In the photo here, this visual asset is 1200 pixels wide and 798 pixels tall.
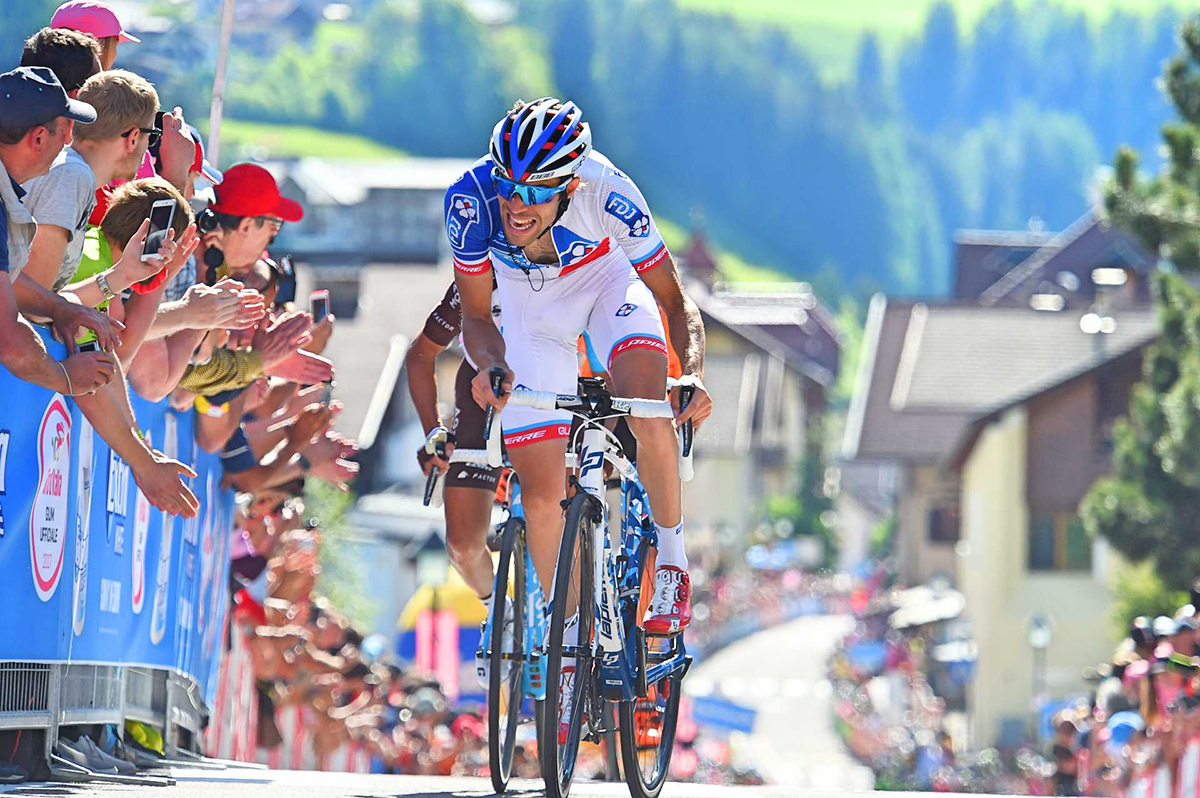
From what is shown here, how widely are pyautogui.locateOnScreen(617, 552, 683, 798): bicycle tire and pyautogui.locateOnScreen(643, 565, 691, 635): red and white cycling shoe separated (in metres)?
0.06

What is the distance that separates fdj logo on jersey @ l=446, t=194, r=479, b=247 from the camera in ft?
25.0

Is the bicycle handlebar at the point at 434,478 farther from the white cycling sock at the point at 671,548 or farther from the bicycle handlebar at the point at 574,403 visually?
the white cycling sock at the point at 671,548

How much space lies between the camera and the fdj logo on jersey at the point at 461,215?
301 inches

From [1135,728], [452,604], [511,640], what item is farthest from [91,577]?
[452,604]

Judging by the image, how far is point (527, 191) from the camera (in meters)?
7.22

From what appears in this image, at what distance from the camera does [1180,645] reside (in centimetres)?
1355

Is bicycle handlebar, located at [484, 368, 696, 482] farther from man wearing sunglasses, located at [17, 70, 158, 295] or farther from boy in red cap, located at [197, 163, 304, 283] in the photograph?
boy in red cap, located at [197, 163, 304, 283]

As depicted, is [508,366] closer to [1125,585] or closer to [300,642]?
[300,642]

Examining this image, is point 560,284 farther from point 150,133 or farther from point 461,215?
point 150,133

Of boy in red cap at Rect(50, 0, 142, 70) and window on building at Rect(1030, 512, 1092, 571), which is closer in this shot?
boy in red cap at Rect(50, 0, 142, 70)

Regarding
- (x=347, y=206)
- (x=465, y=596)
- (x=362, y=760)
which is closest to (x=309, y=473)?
(x=362, y=760)

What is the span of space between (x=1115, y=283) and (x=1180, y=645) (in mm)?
46005

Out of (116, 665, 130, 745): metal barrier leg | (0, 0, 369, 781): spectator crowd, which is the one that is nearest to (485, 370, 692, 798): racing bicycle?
(0, 0, 369, 781): spectator crowd

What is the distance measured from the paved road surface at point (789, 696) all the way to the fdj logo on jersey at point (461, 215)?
80.6 feet
